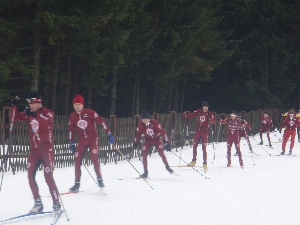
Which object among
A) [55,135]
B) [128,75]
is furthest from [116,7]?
[128,75]

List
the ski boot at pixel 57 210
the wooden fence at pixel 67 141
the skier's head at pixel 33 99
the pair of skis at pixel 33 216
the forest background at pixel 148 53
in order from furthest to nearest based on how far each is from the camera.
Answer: the forest background at pixel 148 53, the wooden fence at pixel 67 141, the skier's head at pixel 33 99, the ski boot at pixel 57 210, the pair of skis at pixel 33 216

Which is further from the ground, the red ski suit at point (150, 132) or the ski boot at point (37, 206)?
the red ski suit at point (150, 132)

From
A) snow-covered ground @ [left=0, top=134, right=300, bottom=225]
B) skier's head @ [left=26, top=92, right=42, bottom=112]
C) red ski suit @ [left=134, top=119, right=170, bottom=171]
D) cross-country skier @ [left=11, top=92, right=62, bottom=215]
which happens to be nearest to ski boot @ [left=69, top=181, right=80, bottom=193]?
snow-covered ground @ [left=0, top=134, right=300, bottom=225]

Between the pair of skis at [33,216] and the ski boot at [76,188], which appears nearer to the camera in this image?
the pair of skis at [33,216]

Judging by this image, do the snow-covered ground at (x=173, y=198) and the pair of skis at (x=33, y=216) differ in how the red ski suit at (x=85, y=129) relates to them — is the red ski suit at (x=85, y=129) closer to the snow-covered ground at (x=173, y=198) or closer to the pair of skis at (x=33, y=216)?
the snow-covered ground at (x=173, y=198)

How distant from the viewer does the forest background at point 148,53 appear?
74.9 feet

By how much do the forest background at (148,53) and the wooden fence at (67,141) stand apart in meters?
5.06

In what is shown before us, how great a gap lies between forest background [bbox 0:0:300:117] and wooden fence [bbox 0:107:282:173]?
5.06 metres

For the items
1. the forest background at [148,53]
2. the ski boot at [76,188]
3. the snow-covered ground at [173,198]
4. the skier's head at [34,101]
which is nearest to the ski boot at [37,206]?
the snow-covered ground at [173,198]

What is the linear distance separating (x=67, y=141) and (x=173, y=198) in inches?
251

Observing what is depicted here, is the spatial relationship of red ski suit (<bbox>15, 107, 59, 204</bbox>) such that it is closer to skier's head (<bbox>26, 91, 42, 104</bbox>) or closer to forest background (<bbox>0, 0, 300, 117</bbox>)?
skier's head (<bbox>26, 91, 42, 104</bbox>)

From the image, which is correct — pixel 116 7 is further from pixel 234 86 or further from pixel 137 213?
pixel 234 86

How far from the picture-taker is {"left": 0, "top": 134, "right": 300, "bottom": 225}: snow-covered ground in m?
8.70

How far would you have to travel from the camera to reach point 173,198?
10.7 metres
